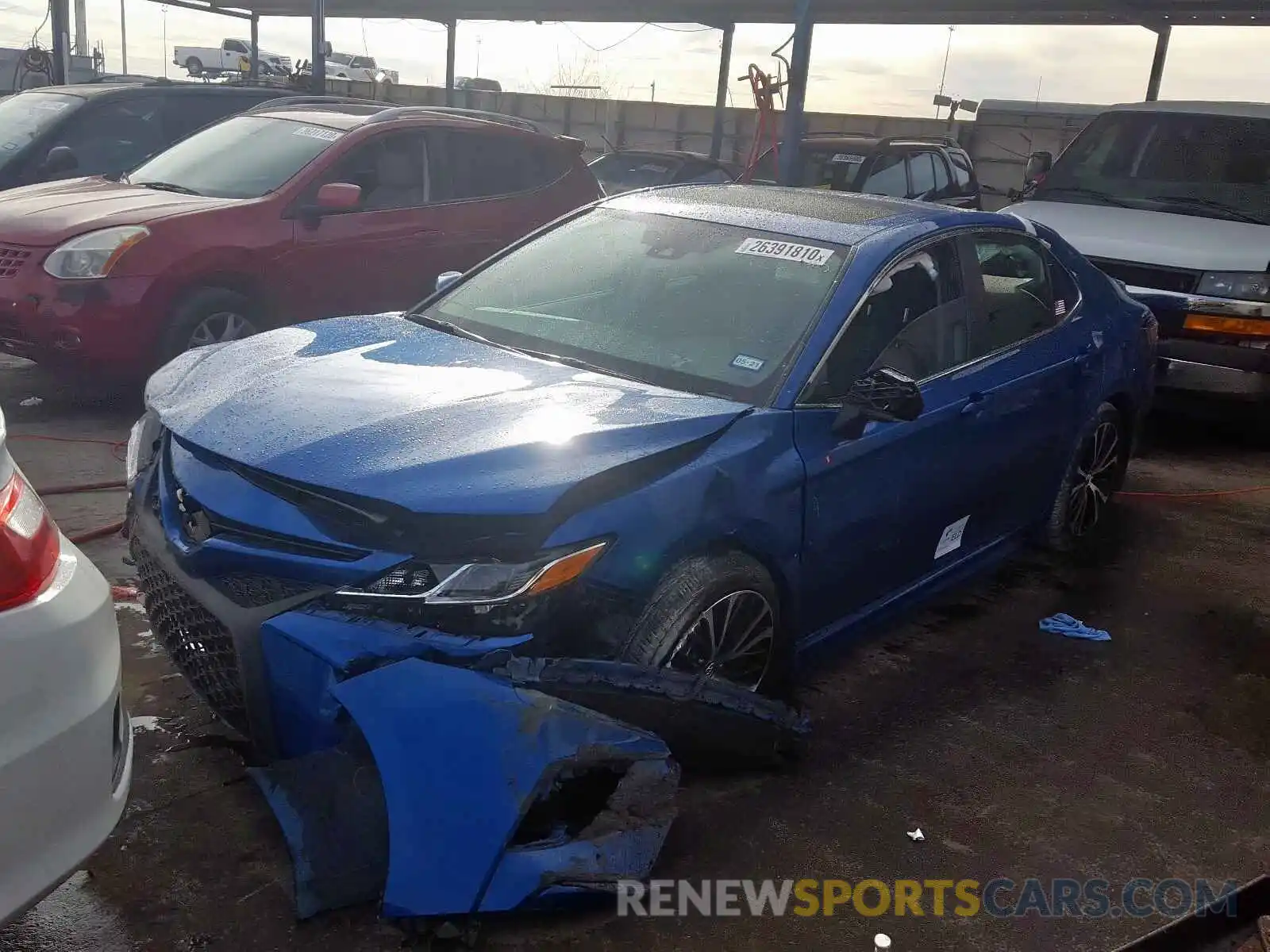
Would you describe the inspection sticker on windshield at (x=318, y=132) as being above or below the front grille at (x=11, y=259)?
above

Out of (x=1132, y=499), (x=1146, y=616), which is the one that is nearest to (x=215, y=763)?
(x=1146, y=616)

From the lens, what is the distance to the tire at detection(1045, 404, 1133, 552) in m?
5.12

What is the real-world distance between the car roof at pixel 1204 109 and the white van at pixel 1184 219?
0.5 inches

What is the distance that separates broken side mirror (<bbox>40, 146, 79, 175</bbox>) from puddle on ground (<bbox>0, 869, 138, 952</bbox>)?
6781mm

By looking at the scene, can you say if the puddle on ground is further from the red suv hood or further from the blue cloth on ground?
the red suv hood

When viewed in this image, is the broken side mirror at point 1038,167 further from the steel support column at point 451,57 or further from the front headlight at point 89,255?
the steel support column at point 451,57

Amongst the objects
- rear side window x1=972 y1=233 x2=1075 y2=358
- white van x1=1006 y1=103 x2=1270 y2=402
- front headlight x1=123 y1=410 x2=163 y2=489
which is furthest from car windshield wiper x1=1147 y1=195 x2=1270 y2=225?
front headlight x1=123 y1=410 x2=163 y2=489

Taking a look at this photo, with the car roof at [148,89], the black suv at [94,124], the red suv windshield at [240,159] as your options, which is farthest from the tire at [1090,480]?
the car roof at [148,89]

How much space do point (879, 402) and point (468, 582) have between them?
1391 millimetres

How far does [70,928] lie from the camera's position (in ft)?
8.29

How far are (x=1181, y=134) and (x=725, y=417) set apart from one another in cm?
667

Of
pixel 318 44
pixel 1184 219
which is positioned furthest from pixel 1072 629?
pixel 318 44

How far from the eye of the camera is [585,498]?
2793 millimetres

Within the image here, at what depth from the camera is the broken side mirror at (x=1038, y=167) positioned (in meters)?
9.10
